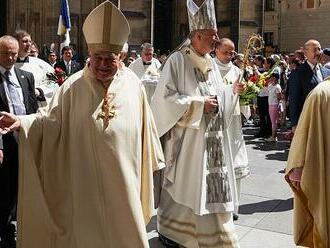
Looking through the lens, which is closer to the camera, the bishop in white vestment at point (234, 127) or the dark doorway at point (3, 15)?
the bishop in white vestment at point (234, 127)

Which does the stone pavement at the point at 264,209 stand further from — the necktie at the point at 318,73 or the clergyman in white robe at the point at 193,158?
the necktie at the point at 318,73

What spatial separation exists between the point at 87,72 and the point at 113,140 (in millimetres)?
496

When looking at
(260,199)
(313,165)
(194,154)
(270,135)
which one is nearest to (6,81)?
(194,154)

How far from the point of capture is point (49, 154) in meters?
3.41

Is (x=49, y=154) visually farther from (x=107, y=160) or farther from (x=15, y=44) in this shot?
(x=15, y=44)

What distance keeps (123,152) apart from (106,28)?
0.82 m

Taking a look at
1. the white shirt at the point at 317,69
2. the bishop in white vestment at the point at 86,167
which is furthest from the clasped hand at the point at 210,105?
the white shirt at the point at 317,69

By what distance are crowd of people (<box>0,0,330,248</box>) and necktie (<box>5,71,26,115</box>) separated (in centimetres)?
1

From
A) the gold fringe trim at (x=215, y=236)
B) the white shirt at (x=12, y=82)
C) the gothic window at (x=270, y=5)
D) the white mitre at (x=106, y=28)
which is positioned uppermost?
the gothic window at (x=270, y=5)

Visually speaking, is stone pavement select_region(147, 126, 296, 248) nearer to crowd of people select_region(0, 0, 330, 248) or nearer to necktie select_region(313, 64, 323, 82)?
crowd of people select_region(0, 0, 330, 248)

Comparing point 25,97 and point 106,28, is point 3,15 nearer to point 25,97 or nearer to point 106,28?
point 25,97

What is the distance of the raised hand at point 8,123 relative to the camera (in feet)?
10.6

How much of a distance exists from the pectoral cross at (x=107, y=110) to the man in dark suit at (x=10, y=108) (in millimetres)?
1582

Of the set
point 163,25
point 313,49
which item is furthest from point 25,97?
point 163,25
